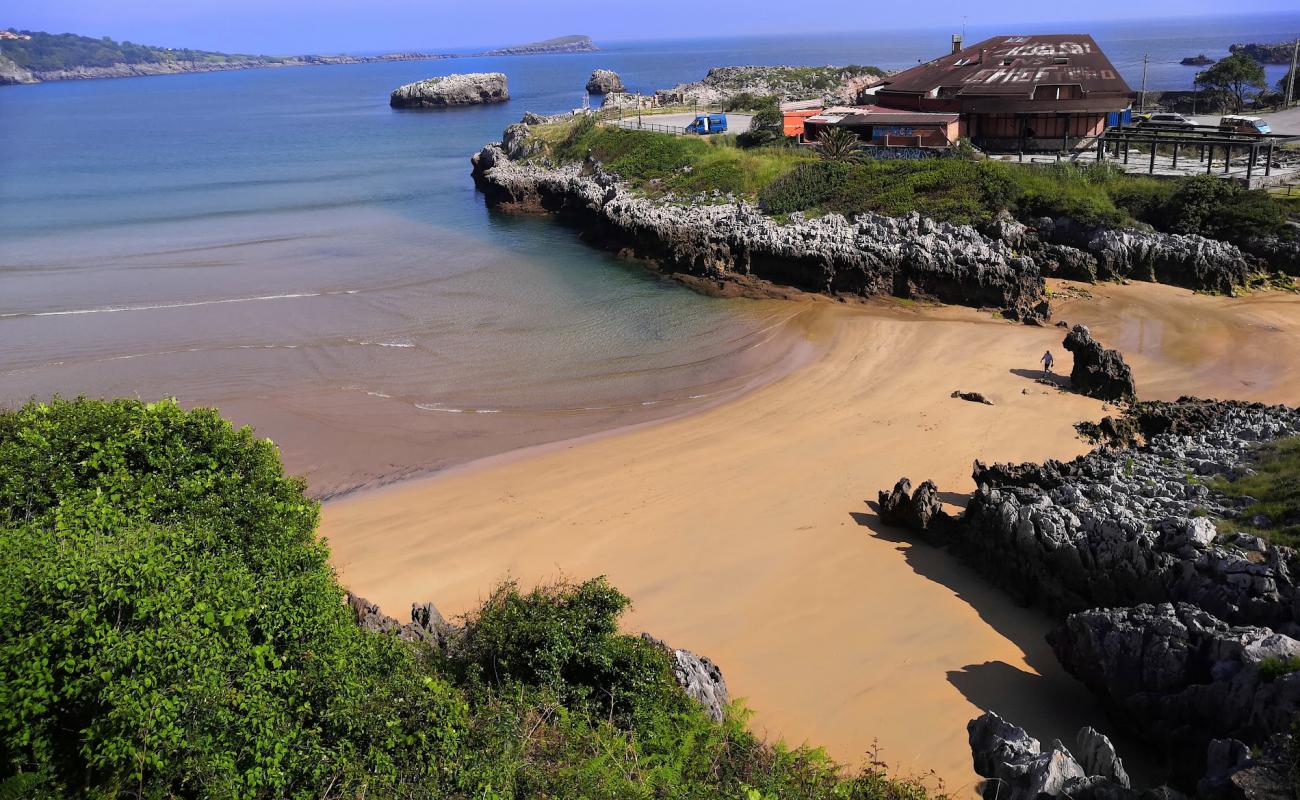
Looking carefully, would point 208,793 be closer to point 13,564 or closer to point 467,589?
point 13,564

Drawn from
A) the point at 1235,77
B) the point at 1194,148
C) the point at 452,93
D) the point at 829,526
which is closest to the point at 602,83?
the point at 452,93

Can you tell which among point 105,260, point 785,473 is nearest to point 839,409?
point 785,473

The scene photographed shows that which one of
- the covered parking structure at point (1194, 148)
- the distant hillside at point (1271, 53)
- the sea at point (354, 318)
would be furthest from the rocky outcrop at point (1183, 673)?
the distant hillside at point (1271, 53)

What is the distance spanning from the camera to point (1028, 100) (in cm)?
4453

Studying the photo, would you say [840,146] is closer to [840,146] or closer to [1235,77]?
[840,146]

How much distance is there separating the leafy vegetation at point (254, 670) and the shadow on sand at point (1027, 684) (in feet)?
8.99

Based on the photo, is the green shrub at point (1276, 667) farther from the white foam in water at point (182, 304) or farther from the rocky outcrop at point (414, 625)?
the white foam in water at point (182, 304)

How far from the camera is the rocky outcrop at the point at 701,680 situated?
12.1 m

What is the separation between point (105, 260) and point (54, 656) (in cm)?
4046

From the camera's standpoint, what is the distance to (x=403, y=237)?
155ft

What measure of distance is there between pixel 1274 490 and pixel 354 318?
2861 centimetres

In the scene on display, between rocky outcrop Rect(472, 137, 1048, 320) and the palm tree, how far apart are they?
619cm

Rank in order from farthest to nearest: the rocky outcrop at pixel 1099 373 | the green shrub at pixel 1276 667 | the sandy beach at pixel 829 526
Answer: the rocky outcrop at pixel 1099 373 < the sandy beach at pixel 829 526 < the green shrub at pixel 1276 667

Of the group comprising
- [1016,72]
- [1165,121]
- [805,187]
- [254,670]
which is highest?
[1016,72]
